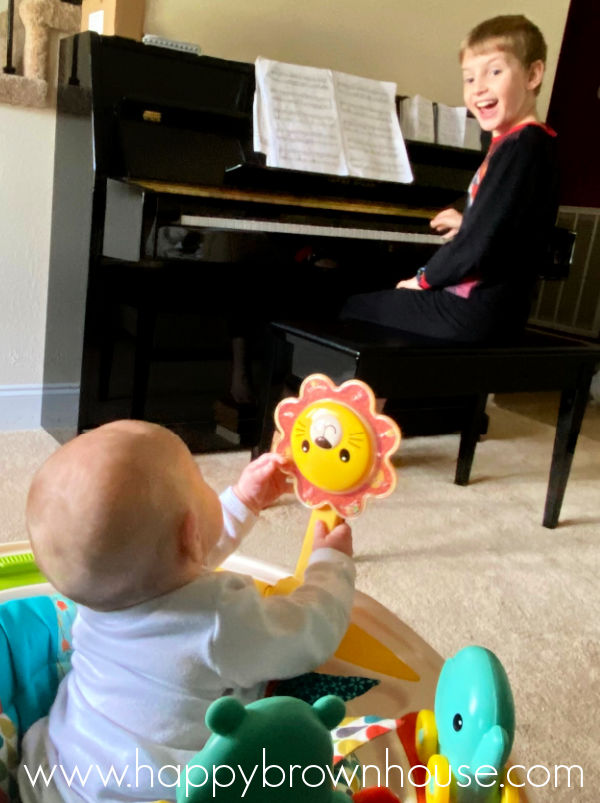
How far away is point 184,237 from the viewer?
1.76 m

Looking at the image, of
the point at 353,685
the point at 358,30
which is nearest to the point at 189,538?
the point at 353,685

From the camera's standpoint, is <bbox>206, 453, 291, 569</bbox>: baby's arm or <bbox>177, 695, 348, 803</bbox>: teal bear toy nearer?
<bbox>177, 695, 348, 803</bbox>: teal bear toy

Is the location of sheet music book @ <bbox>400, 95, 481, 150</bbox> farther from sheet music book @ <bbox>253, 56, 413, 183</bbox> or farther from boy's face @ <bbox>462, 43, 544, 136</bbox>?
boy's face @ <bbox>462, 43, 544, 136</bbox>

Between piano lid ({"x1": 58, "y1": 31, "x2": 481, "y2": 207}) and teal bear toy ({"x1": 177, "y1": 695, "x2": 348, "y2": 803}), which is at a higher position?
piano lid ({"x1": 58, "y1": 31, "x2": 481, "y2": 207})

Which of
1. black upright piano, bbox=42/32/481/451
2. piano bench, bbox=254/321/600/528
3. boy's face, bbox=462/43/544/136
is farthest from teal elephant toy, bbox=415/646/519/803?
boy's face, bbox=462/43/544/136

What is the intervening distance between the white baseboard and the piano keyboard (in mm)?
615

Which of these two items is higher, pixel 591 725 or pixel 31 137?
pixel 31 137

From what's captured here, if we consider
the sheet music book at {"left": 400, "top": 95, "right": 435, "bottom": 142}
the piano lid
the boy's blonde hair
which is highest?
the boy's blonde hair

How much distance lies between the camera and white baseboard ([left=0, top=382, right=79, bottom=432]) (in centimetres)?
206

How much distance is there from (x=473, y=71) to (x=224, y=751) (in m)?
1.73

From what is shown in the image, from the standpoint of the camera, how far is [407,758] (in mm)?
681

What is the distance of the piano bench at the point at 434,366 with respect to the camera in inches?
61.6

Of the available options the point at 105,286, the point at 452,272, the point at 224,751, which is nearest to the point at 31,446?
the point at 105,286

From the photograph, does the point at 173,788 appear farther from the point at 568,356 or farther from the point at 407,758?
the point at 568,356
